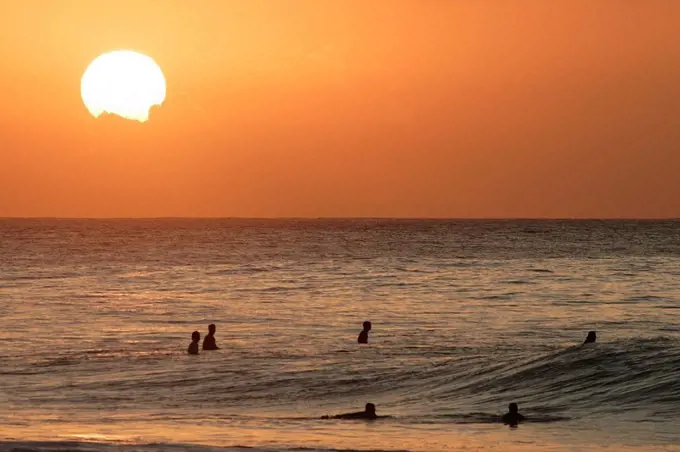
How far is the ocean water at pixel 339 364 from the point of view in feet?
74.6

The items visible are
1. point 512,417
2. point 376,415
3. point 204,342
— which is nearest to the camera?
point 512,417

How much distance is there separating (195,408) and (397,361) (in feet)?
31.2

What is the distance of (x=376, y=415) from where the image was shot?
2519 centimetres

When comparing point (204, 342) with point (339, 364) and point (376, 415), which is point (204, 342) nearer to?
point (339, 364)

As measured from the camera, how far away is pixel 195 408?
2747 centimetres

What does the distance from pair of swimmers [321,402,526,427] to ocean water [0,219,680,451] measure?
278 mm

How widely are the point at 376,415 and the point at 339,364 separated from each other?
9.78 meters

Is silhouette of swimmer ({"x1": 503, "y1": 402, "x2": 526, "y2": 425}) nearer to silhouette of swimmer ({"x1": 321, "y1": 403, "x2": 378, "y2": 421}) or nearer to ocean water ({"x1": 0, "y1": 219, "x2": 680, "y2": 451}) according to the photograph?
ocean water ({"x1": 0, "y1": 219, "x2": 680, "y2": 451})

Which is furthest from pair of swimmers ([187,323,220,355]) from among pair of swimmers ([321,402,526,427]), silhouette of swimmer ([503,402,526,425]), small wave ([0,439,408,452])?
small wave ([0,439,408,452])

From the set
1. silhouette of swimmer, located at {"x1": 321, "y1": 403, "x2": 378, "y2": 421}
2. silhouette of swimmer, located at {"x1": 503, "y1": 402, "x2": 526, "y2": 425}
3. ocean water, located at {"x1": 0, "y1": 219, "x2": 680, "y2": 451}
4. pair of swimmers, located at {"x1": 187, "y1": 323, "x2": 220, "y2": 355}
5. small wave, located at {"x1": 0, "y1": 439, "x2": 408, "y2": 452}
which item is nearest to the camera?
small wave, located at {"x1": 0, "y1": 439, "x2": 408, "y2": 452}

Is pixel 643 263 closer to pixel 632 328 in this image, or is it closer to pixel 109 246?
pixel 632 328

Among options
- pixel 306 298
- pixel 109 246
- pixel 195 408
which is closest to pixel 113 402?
pixel 195 408

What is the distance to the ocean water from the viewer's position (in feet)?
74.6

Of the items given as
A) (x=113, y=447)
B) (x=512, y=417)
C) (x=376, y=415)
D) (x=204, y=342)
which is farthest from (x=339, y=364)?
(x=113, y=447)
